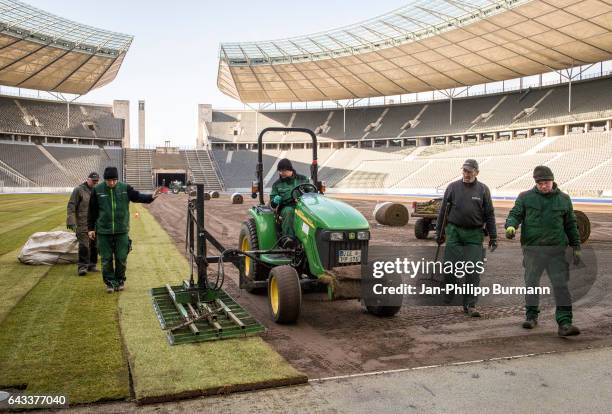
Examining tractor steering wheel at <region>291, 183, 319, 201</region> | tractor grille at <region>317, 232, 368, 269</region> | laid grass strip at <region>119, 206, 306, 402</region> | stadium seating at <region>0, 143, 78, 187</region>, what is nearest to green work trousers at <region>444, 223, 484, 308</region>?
tractor grille at <region>317, 232, 368, 269</region>

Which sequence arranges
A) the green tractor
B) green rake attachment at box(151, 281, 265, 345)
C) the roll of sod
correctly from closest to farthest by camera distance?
green rake attachment at box(151, 281, 265, 345)
the green tractor
the roll of sod

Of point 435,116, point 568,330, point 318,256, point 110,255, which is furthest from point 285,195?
point 435,116

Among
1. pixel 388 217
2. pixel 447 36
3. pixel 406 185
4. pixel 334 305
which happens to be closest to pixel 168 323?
pixel 334 305

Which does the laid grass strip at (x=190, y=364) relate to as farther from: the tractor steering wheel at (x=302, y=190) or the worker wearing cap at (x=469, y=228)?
the worker wearing cap at (x=469, y=228)

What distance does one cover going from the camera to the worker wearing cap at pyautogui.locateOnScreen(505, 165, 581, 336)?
16.7 feet

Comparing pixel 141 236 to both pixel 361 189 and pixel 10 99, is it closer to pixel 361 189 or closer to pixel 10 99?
pixel 361 189

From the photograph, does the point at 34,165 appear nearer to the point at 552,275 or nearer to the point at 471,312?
the point at 471,312

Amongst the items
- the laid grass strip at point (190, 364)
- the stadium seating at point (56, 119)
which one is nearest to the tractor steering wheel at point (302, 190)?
the laid grass strip at point (190, 364)

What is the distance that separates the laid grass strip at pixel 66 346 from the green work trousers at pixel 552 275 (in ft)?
13.7

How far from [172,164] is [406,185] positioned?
103 ft

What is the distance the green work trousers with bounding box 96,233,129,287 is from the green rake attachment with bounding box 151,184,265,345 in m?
0.64

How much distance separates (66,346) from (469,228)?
177 inches

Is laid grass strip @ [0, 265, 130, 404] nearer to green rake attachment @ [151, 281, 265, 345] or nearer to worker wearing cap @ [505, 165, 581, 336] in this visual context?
green rake attachment @ [151, 281, 265, 345]

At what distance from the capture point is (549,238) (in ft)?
16.8
